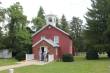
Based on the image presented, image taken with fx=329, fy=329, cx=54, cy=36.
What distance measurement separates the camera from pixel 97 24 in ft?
197

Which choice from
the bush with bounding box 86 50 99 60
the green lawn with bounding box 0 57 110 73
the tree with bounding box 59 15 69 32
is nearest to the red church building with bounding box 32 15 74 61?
the bush with bounding box 86 50 99 60

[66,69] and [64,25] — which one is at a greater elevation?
[64,25]

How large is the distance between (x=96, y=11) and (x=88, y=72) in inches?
1393

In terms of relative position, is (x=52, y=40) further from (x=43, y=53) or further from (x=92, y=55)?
(x=43, y=53)

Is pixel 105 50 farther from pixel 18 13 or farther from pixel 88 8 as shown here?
pixel 18 13

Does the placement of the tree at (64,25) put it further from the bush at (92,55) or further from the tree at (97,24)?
the bush at (92,55)

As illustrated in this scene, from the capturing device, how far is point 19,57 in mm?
54906

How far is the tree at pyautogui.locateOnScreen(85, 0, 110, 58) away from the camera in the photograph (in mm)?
58812

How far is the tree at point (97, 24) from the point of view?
193ft

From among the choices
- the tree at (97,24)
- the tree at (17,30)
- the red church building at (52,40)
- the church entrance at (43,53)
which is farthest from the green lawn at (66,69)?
the tree at (17,30)

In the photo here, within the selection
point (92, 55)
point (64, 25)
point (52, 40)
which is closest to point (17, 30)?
point (52, 40)

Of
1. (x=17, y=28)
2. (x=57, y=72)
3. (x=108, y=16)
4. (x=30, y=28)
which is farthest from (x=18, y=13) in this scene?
(x=57, y=72)

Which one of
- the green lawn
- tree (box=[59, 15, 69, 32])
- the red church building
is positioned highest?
tree (box=[59, 15, 69, 32])

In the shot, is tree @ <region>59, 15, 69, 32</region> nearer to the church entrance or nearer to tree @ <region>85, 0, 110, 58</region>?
tree @ <region>85, 0, 110, 58</region>
